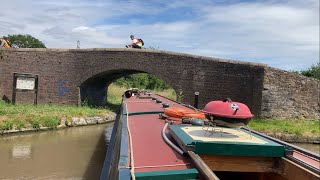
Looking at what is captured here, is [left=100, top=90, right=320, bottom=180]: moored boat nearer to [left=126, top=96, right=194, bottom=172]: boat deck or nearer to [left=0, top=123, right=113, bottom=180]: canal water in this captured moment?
[left=126, top=96, right=194, bottom=172]: boat deck

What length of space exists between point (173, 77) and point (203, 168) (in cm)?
1243

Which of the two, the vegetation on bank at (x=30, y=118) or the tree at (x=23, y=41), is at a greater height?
the tree at (x=23, y=41)

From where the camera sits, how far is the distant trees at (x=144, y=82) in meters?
25.6

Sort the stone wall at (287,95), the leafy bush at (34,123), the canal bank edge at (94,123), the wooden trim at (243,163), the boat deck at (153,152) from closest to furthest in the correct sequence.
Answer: the boat deck at (153,152)
the wooden trim at (243,163)
the canal bank edge at (94,123)
the leafy bush at (34,123)
the stone wall at (287,95)

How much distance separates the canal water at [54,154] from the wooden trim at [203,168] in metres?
4.36

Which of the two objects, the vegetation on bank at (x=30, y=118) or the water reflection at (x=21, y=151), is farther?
the vegetation on bank at (x=30, y=118)

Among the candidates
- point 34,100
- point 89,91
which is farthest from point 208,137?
point 89,91

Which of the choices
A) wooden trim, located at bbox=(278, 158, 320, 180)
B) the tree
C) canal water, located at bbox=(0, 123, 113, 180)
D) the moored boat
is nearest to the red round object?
the moored boat

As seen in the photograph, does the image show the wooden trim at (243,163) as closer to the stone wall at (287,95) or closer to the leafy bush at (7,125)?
the leafy bush at (7,125)

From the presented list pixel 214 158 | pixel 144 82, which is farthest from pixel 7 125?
pixel 144 82

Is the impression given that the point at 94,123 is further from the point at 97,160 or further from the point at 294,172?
the point at 294,172

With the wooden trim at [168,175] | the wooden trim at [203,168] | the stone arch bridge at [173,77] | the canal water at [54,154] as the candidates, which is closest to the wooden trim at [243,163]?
the wooden trim at [203,168]

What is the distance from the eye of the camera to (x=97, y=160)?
7793mm

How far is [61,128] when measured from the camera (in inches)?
451
